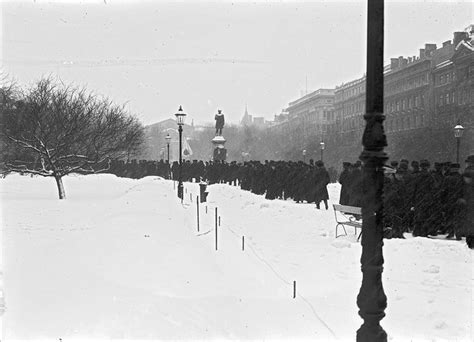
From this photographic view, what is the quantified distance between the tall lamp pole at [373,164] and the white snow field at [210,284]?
2.39m

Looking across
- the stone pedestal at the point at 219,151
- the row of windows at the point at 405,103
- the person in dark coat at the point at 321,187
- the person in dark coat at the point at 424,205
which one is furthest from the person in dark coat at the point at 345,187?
the row of windows at the point at 405,103

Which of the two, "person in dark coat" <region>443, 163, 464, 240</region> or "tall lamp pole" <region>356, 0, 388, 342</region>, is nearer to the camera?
"tall lamp pole" <region>356, 0, 388, 342</region>

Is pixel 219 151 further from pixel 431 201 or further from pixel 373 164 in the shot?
pixel 373 164

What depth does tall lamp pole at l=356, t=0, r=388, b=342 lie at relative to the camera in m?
3.59

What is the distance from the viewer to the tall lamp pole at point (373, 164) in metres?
3.59

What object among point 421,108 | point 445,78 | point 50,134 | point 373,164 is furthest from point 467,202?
point 445,78

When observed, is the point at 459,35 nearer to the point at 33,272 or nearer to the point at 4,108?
the point at 4,108

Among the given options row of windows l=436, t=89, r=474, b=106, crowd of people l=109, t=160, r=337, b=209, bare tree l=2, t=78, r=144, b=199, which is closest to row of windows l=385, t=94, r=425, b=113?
row of windows l=436, t=89, r=474, b=106

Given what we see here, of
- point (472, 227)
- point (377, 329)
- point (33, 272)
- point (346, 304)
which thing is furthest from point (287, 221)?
point (377, 329)

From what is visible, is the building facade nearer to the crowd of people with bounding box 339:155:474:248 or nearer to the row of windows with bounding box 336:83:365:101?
the row of windows with bounding box 336:83:365:101

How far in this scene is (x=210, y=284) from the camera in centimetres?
782

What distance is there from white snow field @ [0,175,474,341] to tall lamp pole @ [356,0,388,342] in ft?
7.83

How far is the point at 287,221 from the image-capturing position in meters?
14.8

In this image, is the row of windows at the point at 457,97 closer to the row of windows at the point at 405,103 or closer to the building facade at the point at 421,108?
the building facade at the point at 421,108
